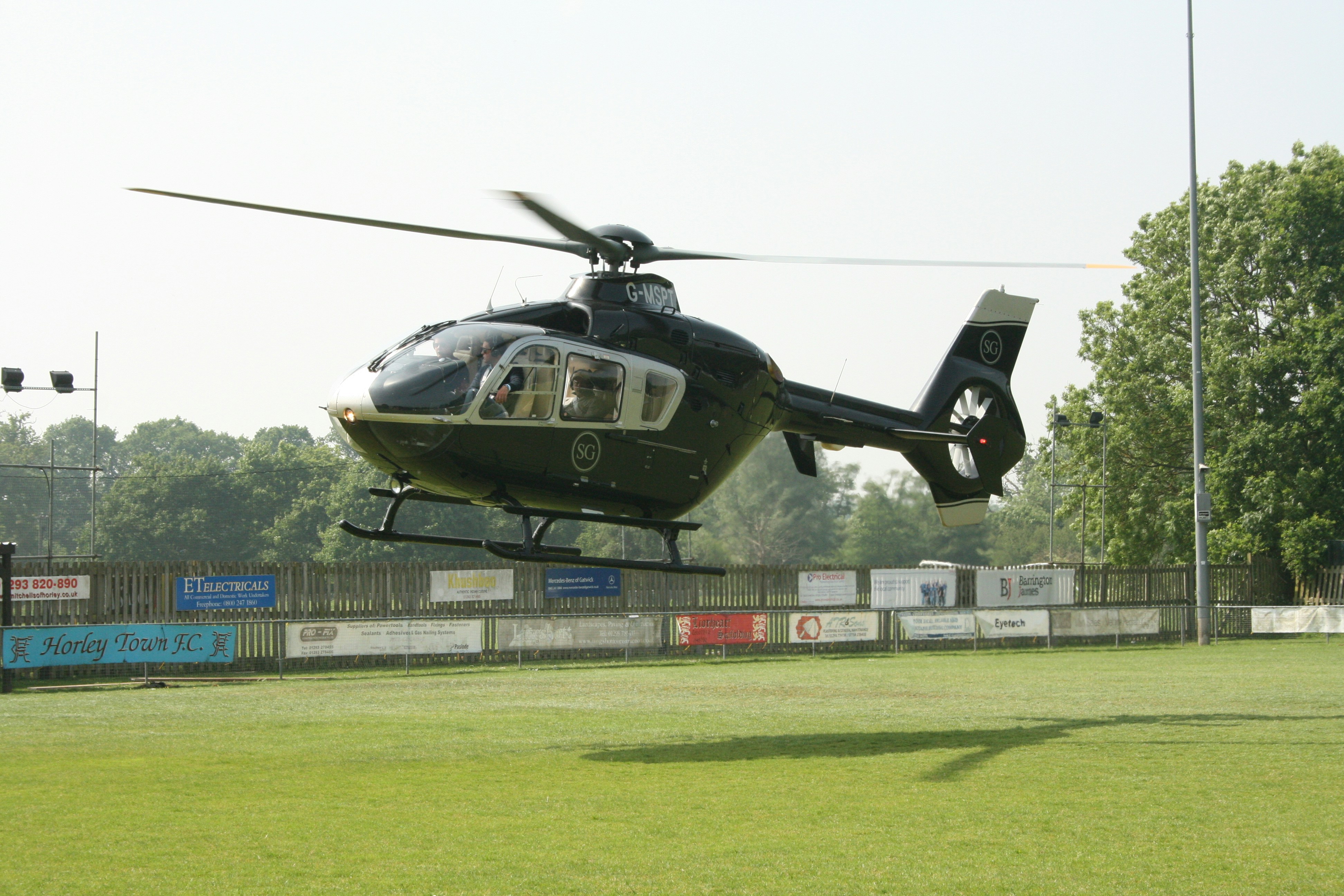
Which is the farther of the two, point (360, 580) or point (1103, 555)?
point (1103, 555)

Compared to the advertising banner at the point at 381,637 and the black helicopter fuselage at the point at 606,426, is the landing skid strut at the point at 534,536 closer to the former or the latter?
the black helicopter fuselage at the point at 606,426

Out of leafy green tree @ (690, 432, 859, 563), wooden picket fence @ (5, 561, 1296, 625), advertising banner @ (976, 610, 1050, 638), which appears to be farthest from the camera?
leafy green tree @ (690, 432, 859, 563)

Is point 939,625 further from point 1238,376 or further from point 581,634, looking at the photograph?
point 1238,376

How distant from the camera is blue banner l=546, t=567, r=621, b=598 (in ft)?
108

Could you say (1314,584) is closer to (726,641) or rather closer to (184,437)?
(726,641)

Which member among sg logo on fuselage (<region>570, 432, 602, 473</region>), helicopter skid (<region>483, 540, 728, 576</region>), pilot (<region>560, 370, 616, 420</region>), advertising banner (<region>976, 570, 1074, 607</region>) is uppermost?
pilot (<region>560, 370, 616, 420</region>)

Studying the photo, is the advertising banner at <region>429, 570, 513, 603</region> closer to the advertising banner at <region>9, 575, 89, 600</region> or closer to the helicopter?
the advertising banner at <region>9, 575, 89, 600</region>

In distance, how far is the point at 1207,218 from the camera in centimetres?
4772

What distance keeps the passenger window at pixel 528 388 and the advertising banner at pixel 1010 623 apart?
22940 mm

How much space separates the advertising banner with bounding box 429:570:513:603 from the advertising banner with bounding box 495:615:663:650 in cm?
214

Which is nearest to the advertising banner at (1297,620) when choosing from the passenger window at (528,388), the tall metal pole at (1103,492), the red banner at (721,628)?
the tall metal pole at (1103,492)

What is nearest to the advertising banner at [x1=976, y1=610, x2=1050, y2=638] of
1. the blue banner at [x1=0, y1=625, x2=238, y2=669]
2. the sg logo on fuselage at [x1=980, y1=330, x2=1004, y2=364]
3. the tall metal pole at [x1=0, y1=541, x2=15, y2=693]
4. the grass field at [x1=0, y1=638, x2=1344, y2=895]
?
the grass field at [x1=0, y1=638, x2=1344, y2=895]

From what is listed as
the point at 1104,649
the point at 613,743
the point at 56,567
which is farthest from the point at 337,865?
the point at 1104,649

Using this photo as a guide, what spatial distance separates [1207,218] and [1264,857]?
4323cm
